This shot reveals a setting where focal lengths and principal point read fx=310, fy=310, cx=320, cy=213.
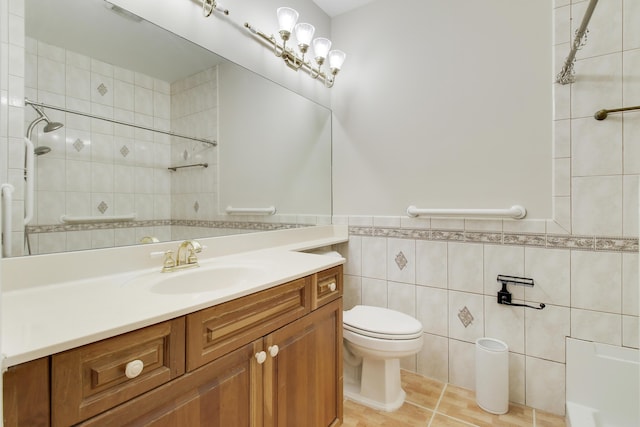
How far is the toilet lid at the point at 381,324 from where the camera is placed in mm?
1544

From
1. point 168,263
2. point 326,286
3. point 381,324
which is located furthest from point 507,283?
point 168,263

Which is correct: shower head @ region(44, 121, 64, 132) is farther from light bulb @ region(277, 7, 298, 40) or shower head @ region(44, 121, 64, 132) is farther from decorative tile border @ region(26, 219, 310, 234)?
light bulb @ region(277, 7, 298, 40)

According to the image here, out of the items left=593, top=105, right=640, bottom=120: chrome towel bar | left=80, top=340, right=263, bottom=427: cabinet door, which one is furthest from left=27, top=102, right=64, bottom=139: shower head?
left=593, top=105, right=640, bottom=120: chrome towel bar

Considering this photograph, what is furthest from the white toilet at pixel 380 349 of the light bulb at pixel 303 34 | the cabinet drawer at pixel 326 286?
the light bulb at pixel 303 34

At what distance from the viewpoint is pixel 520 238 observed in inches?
64.4

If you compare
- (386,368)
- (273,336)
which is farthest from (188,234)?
(386,368)

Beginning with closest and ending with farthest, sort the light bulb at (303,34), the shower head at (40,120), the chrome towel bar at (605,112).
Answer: the shower head at (40,120) < the chrome towel bar at (605,112) < the light bulb at (303,34)

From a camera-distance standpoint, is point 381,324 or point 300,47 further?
point 300,47

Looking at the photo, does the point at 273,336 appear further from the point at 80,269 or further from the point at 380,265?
the point at 380,265

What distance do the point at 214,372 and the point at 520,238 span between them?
5.21ft

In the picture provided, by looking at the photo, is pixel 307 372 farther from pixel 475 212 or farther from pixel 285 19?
pixel 285 19

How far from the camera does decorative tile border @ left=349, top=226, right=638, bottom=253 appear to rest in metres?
1.43

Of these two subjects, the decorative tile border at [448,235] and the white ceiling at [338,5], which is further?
the white ceiling at [338,5]

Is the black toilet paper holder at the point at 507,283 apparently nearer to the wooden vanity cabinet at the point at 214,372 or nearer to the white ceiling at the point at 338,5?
the wooden vanity cabinet at the point at 214,372
